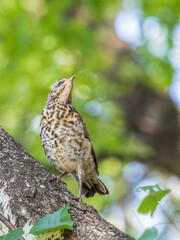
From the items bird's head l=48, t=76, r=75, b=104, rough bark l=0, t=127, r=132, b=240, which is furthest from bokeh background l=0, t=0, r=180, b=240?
rough bark l=0, t=127, r=132, b=240

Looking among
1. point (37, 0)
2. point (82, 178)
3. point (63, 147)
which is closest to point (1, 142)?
point (63, 147)

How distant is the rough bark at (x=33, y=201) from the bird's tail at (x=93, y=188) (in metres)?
1.35

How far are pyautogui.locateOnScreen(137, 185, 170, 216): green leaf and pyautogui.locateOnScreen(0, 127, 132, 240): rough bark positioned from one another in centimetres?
19

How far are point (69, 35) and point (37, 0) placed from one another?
2.77 feet

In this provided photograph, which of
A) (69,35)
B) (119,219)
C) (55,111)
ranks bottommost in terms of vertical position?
(55,111)

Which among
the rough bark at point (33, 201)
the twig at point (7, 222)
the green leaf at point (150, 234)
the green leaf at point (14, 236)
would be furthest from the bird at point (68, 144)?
Result: the green leaf at point (150, 234)

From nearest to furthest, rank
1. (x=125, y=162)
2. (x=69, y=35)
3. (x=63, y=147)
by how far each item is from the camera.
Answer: (x=63, y=147) < (x=69, y=35) < (x=125, y=162)

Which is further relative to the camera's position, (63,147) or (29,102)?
(29,102)

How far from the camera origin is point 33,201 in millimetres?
2350

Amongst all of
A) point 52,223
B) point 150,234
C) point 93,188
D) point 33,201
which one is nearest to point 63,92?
point 93,188

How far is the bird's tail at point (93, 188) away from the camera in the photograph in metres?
3.93

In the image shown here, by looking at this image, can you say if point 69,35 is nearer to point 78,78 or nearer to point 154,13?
point 78,78

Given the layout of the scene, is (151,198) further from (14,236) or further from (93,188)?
(93,188)

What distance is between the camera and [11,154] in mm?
2617
